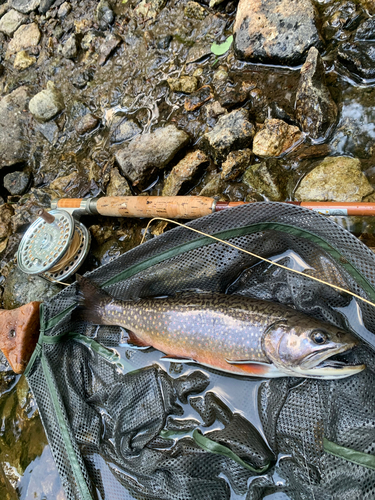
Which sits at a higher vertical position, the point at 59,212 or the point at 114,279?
the point at 59,212

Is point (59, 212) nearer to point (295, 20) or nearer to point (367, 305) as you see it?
point (367, 305)

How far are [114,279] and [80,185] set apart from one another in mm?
1853

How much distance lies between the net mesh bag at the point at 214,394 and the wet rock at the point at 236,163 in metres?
1.00

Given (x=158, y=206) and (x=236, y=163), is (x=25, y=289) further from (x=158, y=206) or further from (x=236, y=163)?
(x=236, y=163)

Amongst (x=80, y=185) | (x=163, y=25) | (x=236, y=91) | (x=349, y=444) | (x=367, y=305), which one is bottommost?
(x=349, y=444)

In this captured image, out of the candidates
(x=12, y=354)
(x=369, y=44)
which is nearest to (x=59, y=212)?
(x=12, y=354)

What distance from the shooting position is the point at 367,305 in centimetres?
230

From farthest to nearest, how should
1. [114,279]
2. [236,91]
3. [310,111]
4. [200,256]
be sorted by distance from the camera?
[236,91], [310,111], [114,279], [200,256]

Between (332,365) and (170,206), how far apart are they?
5.95ft

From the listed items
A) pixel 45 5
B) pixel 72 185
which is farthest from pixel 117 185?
pixel 45 5

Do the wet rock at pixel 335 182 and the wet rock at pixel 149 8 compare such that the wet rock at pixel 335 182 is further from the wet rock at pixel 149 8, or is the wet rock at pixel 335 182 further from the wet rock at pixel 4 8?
the wet rock at pixel 4 8

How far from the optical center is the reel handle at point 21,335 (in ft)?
9.92

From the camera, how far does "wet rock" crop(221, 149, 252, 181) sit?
3582 millimetres

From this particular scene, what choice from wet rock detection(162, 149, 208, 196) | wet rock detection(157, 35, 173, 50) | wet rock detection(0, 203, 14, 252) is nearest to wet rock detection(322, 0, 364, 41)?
wet rock detection(162, 149, 208, 196)
